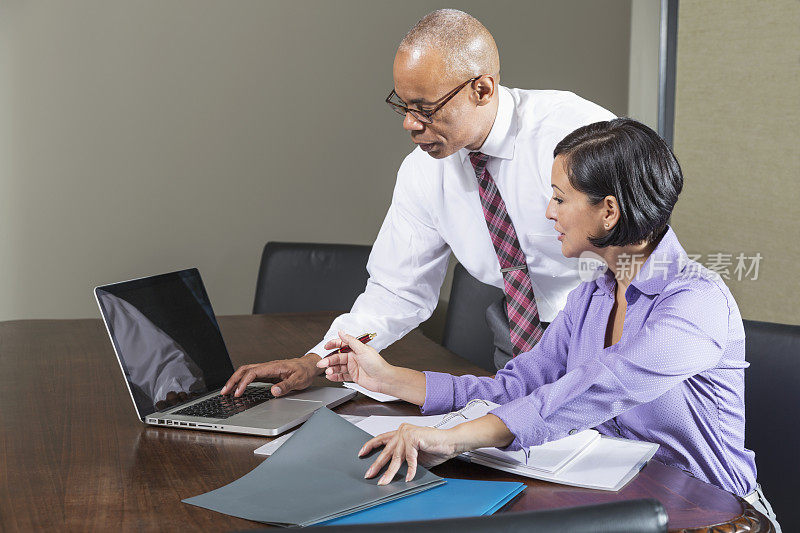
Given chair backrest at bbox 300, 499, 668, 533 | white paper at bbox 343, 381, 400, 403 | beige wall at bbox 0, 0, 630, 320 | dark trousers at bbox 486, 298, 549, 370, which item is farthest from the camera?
beige wall at bbox 0, 0, 630, 320

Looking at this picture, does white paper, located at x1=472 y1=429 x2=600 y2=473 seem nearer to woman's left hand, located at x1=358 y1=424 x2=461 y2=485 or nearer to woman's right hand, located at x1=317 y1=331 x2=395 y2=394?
woman's left hand, located at x1=358 y1=424 x2=461 y2=485

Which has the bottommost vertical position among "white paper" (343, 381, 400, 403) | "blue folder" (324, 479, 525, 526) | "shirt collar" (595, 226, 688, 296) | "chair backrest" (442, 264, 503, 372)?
"chair backrest" (442, 264, 503, 372)

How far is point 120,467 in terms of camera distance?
4.13ft

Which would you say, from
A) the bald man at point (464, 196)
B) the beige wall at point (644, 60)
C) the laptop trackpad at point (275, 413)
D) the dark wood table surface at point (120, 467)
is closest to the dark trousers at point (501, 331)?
the bald man at point (464, 196)

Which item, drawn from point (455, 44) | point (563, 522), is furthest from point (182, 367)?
point (563, 522)

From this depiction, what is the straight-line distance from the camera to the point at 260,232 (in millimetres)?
3719

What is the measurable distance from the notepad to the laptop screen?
43 centimetres

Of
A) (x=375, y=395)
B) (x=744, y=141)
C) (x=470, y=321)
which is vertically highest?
(x=744, y=141)

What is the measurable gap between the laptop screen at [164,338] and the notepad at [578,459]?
43 cm

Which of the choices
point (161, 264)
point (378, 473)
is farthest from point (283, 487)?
point (161, 264)

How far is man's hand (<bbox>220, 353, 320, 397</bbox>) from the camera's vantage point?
162cm

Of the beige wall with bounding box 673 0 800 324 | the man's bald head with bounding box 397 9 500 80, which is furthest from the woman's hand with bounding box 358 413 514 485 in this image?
the beige wall with bounding box 673 0 800 324

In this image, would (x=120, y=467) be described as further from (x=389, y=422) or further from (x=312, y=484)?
(x=389, y=422)

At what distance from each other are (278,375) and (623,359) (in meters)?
0.72
